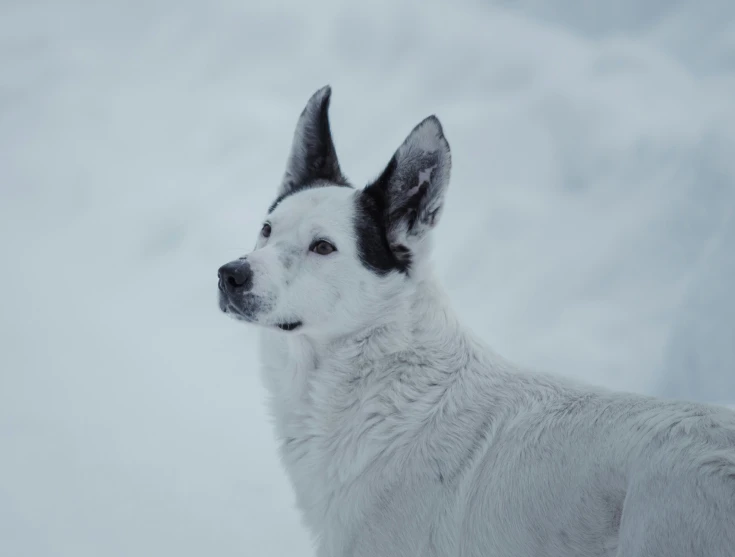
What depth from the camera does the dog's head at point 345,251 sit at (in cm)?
346

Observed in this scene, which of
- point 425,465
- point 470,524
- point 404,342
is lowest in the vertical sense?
point 470,524

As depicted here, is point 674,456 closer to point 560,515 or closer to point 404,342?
point 560,515

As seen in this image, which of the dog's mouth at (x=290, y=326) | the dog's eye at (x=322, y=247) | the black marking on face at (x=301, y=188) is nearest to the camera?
the dog's mouth at (x=290, y=326)

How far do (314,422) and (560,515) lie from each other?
5.05 ft

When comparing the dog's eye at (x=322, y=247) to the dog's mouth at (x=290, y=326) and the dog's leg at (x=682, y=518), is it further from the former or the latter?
the dog's leg at (x=682, y=518)

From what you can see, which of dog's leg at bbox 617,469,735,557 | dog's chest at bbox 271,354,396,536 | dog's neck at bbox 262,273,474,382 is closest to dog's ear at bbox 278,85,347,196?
dog's neck at bbox 262,273,474,382

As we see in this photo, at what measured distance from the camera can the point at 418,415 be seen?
11.6ft

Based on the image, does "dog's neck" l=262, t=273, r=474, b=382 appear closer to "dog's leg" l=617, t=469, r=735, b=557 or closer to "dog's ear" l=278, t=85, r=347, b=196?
"dog's ear" l=278, t=85, r=347, b=196

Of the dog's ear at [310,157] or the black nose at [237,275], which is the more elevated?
the dog's ear at [310,157]

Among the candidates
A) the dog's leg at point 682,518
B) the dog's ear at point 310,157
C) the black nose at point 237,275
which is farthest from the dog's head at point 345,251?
the dog's leg at point 682,518

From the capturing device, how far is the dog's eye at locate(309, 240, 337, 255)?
12.1 feet

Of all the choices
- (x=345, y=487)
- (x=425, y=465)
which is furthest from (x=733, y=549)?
(x=345, y=487)

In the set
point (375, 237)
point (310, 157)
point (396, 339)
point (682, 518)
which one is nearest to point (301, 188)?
point (310, 157)

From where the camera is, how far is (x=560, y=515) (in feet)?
9.02
